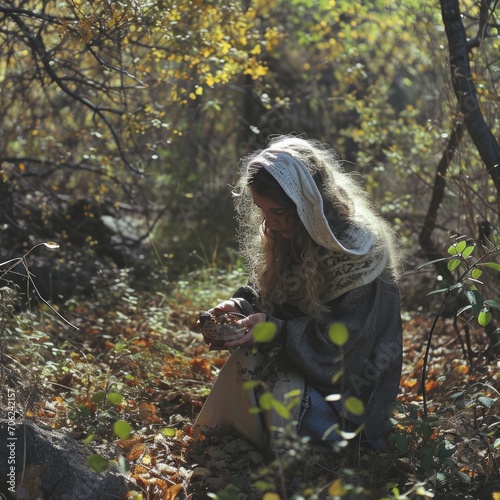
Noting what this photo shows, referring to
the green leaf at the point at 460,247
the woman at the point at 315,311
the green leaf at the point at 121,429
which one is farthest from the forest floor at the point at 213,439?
the green leaf at the point at 460,247

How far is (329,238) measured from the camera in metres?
2.94

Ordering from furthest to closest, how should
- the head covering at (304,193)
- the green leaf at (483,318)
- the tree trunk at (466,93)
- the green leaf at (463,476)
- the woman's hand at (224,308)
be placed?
1. the tree trunk at (466,93)
2. the woman's hand at (224,308)
3. the head covering at (304,193)
4. the green leaf at (483,318)
5. the green leaf at (463,476)

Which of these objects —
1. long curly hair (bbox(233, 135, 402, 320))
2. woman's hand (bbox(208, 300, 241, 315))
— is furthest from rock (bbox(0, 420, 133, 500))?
long curly hair (bbox(233, 135, 402, 320))

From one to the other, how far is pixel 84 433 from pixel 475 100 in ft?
7.51

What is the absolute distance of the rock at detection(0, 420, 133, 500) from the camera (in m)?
2.50

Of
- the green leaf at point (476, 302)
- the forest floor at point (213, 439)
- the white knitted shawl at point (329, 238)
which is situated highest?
the white knitted shawl at point (329, 238)

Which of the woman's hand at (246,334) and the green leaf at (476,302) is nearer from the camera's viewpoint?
the green leaf at (476,302)

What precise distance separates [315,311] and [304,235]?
0.97 feet

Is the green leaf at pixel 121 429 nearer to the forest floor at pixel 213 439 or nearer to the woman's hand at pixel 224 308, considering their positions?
the forest floor at pixel 213 439

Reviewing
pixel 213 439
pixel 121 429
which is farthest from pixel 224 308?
pixel 121 429

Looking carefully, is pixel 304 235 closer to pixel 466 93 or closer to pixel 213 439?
pixel 213 439

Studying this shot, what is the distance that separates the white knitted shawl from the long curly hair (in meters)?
0.02

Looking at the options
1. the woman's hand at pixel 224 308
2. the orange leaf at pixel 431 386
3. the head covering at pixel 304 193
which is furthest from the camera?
the orange leaf at pixel 431 386

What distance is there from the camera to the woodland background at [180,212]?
9.83 feet
